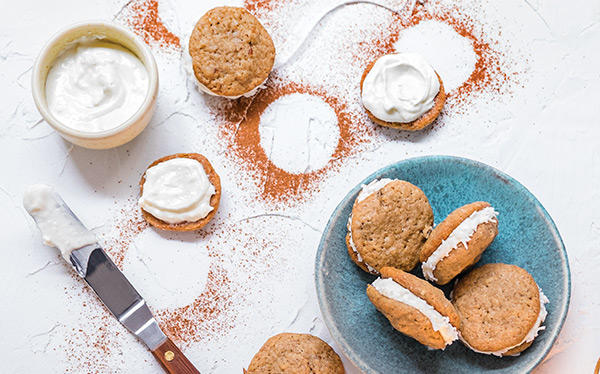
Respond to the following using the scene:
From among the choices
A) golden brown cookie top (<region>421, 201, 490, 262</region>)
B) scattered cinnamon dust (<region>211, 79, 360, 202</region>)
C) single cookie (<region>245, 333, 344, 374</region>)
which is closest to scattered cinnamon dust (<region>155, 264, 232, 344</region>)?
single cookie (<region>245, 333, 344, 374</region>)

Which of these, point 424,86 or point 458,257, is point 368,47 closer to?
point 424,86

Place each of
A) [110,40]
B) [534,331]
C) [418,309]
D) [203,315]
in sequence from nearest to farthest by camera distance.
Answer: [418,309] < [534,331] < [110,40] < [203,315]

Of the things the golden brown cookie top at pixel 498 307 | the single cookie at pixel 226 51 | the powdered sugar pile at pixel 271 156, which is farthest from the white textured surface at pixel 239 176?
the golden brown cookie top at pixel 498 307

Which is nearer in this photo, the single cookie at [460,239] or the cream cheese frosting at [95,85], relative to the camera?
the single cookie at [460,239]

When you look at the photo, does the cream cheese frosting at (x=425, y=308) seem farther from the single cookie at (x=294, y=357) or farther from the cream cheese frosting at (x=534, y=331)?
the single cookie at (x=294, y=357)

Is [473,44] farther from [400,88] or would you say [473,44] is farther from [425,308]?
[425,308]

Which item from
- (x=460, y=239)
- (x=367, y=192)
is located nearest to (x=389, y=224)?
(x=367, y=192)

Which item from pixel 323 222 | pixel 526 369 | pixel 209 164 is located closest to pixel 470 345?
pixel 526 369
